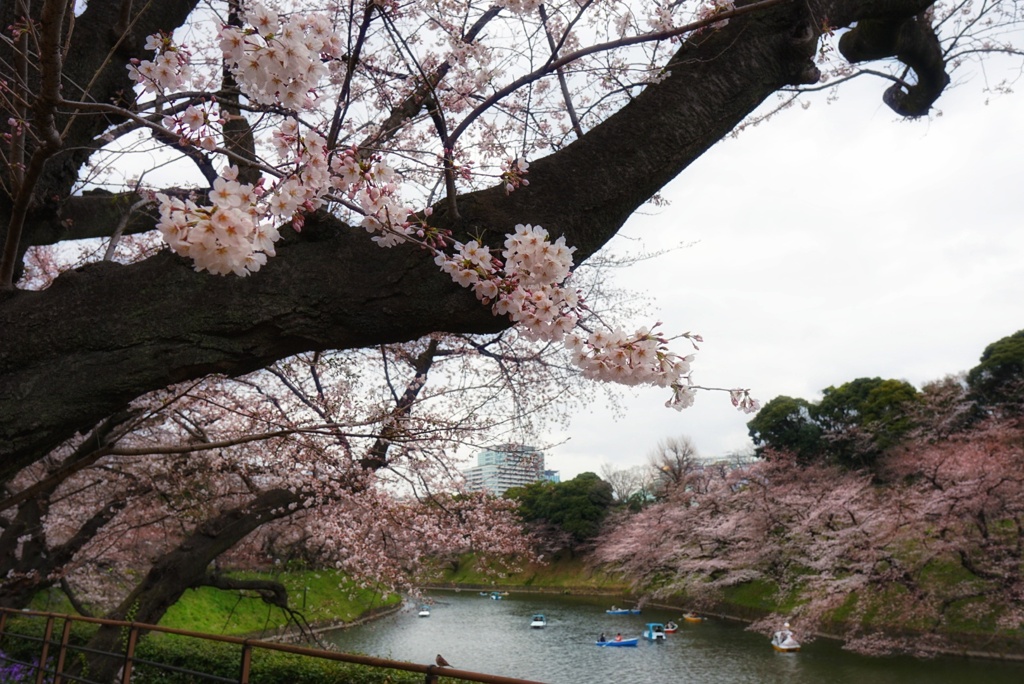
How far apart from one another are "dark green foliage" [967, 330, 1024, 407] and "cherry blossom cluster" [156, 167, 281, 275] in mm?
19608

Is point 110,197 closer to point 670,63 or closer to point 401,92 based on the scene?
point 401,92

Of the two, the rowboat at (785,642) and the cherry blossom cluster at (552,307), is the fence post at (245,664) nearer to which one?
the cherry blossom cluster at (552,307)

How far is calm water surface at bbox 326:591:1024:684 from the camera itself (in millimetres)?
11031

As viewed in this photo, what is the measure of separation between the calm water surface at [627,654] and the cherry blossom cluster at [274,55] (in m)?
10.3

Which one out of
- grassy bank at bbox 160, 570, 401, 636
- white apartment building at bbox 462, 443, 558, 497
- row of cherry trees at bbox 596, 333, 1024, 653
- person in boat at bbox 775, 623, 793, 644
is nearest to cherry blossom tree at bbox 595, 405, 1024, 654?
row of cherry trees at bbox 596, 333, 1024, 653

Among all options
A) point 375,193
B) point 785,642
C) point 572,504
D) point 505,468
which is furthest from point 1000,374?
point 375,193

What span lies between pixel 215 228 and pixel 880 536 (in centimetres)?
1441

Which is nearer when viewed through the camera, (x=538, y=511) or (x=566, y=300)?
(x=566, y=300)

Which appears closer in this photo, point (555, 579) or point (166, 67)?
point (166, 67)

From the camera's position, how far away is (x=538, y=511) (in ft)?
91.6

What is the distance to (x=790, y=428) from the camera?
22.1m

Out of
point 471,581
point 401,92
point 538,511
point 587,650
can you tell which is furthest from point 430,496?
point 471,581

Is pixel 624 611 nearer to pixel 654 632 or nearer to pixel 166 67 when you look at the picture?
pixel 654 632

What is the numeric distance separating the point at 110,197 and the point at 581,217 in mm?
3107
